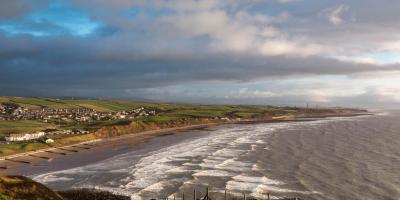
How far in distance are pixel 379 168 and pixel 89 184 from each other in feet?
139

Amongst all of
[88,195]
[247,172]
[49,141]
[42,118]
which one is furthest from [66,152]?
[42,118]

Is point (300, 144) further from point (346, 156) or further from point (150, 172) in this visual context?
point (150, 172)

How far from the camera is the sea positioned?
51.9 meters

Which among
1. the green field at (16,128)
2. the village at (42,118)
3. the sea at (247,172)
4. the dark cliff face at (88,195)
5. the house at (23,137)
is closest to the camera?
the dark cliff face at (88,195)

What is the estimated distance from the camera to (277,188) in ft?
175

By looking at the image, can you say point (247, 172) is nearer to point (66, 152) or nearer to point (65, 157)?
point (65, 157)

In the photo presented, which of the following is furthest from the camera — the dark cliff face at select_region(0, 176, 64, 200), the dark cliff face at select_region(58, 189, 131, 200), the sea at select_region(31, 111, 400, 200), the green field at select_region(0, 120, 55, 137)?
the green field at select_region(0, 120, 55, 137)

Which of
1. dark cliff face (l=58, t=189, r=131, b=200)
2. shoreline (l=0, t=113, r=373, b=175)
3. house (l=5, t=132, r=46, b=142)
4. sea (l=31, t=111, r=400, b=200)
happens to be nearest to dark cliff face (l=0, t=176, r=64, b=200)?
dark cliff face (l=58, t=189, r=131, b=200)

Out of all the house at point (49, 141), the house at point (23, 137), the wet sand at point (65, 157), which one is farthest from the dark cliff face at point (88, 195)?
the house at point (23, 137)

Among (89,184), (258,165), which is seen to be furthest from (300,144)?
(89,184)

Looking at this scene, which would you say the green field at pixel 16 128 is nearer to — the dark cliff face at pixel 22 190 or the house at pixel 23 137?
the house at pixel 23 137

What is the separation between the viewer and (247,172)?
6412 centimetres

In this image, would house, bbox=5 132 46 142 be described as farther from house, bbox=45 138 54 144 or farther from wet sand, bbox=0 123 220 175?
wet sand, bbox=0 123 220 175

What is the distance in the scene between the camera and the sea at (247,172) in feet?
170
